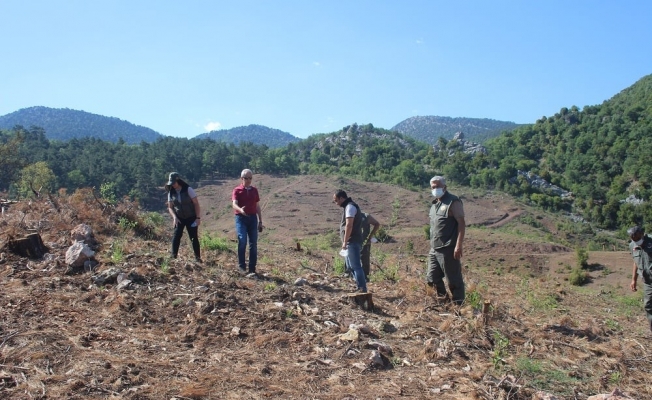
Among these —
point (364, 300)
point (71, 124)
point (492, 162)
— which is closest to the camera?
point (364, 300)

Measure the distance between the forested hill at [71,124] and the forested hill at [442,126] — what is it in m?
98.9

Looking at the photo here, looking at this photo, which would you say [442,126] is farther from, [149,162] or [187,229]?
[187,229]

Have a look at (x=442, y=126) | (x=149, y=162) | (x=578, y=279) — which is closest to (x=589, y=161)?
(x=578, y=279)

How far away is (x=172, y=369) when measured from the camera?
3.15m

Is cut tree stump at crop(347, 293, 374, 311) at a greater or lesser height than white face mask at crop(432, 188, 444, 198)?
lesser

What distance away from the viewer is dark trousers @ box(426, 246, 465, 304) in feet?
15.4

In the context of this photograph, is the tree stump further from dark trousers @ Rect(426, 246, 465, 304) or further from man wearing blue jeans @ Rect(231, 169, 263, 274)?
dark trousers @ Rect(426, 246, 465, 304)

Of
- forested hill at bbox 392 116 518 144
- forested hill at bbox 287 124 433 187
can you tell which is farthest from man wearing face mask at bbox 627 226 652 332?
forested hill at bbox 392 116 518 144

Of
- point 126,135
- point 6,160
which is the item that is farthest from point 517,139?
point 126,135

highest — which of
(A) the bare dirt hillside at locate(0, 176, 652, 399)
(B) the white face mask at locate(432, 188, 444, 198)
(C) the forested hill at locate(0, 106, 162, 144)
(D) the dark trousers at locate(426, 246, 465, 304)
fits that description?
(C) the forested hill at locate(0, 106, 162, 144)

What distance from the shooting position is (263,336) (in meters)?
3.81

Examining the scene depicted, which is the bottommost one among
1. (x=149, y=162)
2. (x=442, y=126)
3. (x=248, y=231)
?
(x=248, y=231)

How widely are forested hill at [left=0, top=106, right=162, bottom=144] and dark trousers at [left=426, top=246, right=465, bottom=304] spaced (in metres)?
158

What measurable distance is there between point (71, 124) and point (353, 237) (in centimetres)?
18509
